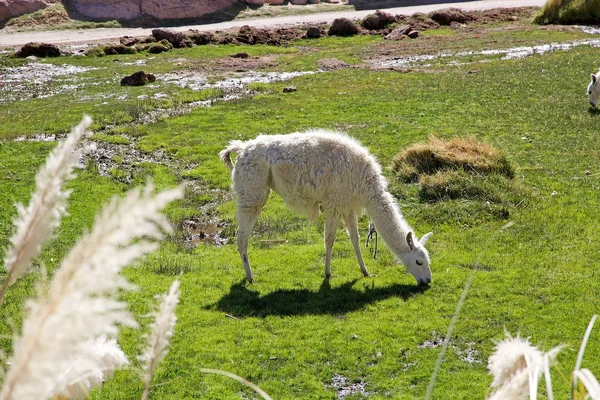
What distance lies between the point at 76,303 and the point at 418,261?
11.5 m

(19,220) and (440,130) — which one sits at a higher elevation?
(19,220)

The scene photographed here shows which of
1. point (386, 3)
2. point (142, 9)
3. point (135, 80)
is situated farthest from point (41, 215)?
point (386, 3)

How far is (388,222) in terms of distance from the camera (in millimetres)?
12992

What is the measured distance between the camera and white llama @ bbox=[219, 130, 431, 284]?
1302 cm

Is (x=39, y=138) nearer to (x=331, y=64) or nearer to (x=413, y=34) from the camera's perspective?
(x=331, y=64)

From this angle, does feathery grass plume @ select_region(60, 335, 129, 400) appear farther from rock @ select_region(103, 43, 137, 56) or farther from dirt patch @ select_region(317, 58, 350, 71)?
rock @ select_region(103, 43, 137, 56)

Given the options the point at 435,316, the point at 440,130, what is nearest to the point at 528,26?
the point at 440,130

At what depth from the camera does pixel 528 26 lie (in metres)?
48.4

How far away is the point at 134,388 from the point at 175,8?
5613cm

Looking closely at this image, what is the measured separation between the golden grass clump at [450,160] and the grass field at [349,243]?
50 cm

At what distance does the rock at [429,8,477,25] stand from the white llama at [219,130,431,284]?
43060 millimetres

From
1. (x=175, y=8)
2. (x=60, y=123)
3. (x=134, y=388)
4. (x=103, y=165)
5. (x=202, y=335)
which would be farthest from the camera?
A: (x=175, y=8)

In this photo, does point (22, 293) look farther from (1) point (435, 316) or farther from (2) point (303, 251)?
(1) point (435, 316)

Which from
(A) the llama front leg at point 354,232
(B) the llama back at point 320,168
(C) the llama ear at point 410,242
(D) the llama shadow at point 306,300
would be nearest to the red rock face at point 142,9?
(B) the llama back at point 320,168
